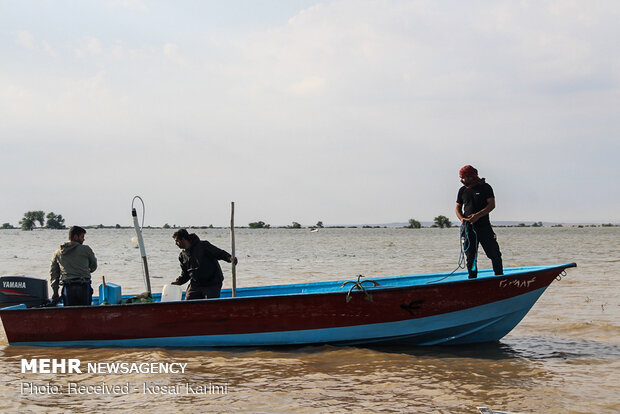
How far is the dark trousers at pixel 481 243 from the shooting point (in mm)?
8203

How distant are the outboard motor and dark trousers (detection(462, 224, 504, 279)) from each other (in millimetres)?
6778

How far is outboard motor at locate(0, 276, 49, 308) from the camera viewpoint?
935cm

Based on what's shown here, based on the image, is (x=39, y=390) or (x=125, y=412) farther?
(x=39, y=390)

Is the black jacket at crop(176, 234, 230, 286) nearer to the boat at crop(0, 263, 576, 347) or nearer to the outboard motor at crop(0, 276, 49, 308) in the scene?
the boat at crop(0, 263, 576, 347)

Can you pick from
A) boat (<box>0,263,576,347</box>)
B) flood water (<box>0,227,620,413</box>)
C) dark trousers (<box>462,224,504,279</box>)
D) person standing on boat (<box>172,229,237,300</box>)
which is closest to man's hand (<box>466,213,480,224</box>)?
dark trousers (<box>462,224,504,279</box>)

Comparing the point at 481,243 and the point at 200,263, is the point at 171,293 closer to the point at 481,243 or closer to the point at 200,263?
the point at 200,263

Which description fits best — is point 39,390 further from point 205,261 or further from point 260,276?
point 260,276

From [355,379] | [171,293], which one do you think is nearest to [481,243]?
[355,379]

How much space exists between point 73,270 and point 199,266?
1964 mm

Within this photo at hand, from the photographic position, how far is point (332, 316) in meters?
8.38

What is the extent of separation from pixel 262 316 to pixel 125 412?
→ 2785mm

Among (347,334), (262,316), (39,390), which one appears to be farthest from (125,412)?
(347,334)

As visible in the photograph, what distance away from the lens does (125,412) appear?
19.6 feet

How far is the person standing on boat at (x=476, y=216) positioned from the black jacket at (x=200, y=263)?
365 cm
